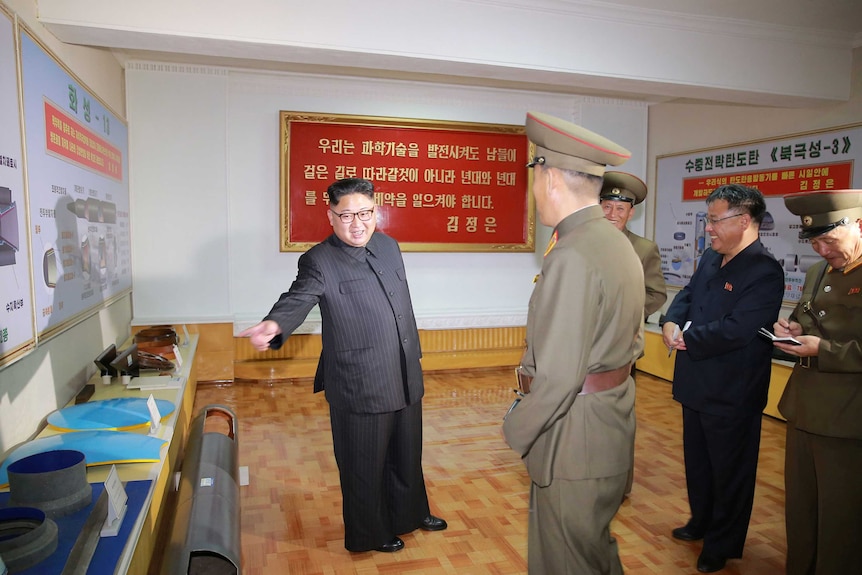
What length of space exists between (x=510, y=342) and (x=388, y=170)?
208 cm

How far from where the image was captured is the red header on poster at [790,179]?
4270 mm

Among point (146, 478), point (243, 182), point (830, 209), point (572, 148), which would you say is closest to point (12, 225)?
point (146, 478)

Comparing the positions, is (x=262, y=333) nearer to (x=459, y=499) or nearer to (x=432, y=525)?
(x=432, y=525)

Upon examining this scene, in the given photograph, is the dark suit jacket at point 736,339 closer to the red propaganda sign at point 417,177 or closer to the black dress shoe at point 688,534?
the black dress shoe at point 688,534

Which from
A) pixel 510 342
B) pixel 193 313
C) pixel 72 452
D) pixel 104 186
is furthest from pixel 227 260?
pixel 72 452

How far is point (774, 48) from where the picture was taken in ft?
14.0

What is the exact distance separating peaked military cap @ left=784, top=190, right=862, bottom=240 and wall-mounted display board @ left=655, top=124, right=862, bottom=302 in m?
2.66

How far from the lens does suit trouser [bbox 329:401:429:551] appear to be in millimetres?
2410

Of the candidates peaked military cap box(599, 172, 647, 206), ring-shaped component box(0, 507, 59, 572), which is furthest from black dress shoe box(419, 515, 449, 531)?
peaked military cap box(599, 172, 647, 206)

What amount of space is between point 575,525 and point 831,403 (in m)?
1.07

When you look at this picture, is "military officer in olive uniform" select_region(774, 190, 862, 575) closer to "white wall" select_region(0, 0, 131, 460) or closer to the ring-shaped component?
the ring-shaped component

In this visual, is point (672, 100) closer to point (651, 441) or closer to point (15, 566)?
point (651, 441)

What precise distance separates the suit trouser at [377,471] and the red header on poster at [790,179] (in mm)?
3679

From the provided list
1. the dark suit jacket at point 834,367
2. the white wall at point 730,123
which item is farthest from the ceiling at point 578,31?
A: the dark suit jacket at point 834,367
